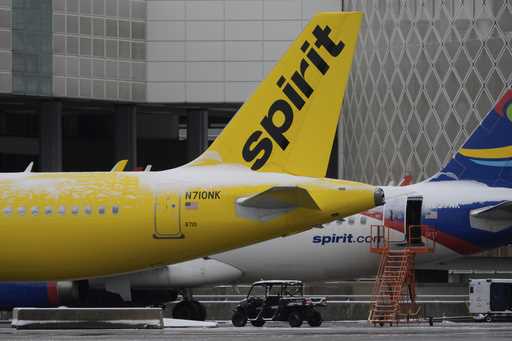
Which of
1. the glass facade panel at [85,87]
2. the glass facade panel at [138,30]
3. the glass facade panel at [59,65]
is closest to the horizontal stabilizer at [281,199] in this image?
the glass facade panel at [59,65]

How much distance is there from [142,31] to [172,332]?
208 ft

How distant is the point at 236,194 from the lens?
35.0 m

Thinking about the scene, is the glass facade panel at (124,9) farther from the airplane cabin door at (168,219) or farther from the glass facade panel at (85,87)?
the airplane cabin door at (168,219)

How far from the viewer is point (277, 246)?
167 feet

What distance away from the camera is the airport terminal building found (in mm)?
84562

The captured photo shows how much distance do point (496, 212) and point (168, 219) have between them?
17.4 metres

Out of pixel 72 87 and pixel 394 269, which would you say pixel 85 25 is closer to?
pixel 72 87

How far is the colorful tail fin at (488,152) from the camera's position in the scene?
51531mm

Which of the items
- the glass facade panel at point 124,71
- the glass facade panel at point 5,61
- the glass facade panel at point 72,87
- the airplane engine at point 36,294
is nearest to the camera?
the airplane engine at point 36,294

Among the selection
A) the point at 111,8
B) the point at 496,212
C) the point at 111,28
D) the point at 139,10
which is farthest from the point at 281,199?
the point at 139,10

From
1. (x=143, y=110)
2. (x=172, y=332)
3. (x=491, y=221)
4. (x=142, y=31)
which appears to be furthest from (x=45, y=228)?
(x=143, y=110)

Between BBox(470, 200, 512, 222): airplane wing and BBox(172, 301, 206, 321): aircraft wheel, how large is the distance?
10336 mm

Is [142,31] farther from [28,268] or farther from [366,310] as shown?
[28,268]

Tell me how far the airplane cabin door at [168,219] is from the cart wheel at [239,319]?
12.8 metres
